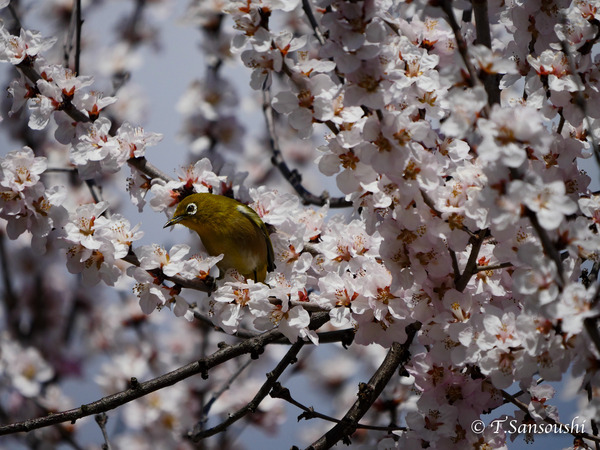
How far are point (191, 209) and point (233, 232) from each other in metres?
0.26

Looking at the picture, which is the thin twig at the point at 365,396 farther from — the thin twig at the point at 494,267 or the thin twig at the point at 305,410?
the thin twig at the point at 494,267

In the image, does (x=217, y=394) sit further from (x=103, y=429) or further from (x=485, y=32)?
(x=485, y=32)

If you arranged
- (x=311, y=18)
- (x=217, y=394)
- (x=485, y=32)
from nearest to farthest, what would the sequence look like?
1. (x=485, y=32)
2. (x=311, y=18)
3. (x=217, y=394)

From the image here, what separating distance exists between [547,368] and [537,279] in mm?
302

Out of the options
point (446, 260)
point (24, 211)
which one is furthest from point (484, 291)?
point (24, 211)

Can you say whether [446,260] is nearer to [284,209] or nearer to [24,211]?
[284,209]

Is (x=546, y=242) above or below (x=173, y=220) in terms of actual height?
above

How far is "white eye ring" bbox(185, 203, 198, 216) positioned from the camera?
2.72 metres

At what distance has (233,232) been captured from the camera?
293cm

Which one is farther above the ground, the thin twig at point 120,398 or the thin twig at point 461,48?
the thin twig at point 461,48

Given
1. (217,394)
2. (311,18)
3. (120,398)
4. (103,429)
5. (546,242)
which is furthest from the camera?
(217,394)

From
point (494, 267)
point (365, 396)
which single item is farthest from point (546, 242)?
point (365, 396)

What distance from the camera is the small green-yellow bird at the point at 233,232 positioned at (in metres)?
2.80

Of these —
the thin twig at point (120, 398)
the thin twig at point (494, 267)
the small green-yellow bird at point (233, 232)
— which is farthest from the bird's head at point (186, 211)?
the thin twig at point (494, 267)
